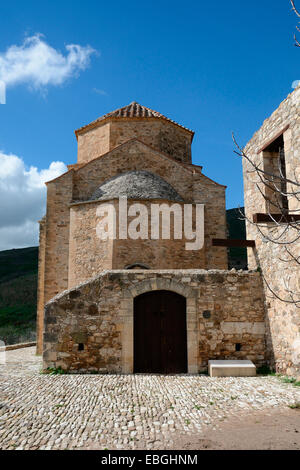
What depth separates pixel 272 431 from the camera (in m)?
4.14

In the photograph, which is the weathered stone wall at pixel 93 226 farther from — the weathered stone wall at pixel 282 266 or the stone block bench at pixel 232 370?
the stone block bench at pixel 232 370

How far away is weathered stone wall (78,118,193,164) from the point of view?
16.4 metres

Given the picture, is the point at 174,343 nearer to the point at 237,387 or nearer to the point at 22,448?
the point at 237,387

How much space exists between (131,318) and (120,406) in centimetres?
276

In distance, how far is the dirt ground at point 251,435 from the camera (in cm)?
378

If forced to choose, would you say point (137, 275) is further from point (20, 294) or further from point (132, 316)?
point (20, 294)

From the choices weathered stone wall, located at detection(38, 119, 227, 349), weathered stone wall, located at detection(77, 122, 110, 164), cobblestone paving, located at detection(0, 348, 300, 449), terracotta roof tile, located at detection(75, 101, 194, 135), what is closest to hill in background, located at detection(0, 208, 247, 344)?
weathered stone wall, located at detection(38, 119, 227, 349)

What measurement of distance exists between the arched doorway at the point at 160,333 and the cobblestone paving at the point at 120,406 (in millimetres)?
514

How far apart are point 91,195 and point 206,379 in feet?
30.4

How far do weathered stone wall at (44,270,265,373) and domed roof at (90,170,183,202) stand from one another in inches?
185

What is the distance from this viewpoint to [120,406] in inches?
203

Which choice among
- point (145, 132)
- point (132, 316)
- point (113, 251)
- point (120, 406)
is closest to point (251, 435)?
point (120, 406)

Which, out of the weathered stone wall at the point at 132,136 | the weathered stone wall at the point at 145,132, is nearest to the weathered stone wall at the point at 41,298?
the weathered stone wall at the point at 132,136
